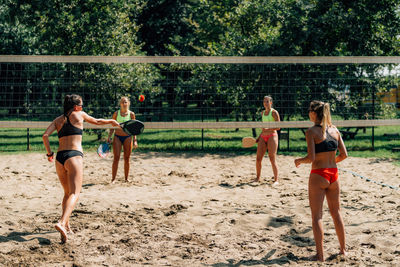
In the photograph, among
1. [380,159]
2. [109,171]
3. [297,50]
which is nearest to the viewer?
[109,171]

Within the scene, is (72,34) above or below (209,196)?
above

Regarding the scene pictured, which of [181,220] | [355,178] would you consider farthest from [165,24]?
[181,220]

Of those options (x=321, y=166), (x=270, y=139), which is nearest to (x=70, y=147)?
(x=321, y=166)

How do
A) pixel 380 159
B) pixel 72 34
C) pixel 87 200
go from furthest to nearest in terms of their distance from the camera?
1. pixel 72 34
2. pixel 380 159
3. pixel 87 200

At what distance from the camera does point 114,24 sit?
47.7 feet

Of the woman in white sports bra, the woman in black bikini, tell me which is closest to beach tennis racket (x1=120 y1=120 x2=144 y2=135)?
the woman in black bikini

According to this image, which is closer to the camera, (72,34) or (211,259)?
(211,259)

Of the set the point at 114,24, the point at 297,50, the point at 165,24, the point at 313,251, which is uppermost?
the point at 165,24

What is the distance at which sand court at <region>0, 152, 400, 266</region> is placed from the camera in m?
4.32

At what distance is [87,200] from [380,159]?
7714mm

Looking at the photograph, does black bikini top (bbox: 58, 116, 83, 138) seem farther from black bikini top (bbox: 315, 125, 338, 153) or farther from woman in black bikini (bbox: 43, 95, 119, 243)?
black bikini top (bbox: 315, 125, 338, 153)

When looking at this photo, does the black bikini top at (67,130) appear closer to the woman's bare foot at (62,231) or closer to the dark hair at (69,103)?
the dark hair at (69,103)

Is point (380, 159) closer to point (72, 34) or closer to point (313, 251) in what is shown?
point (313, 251)

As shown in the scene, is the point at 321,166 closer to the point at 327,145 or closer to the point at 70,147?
the point at 327,145
